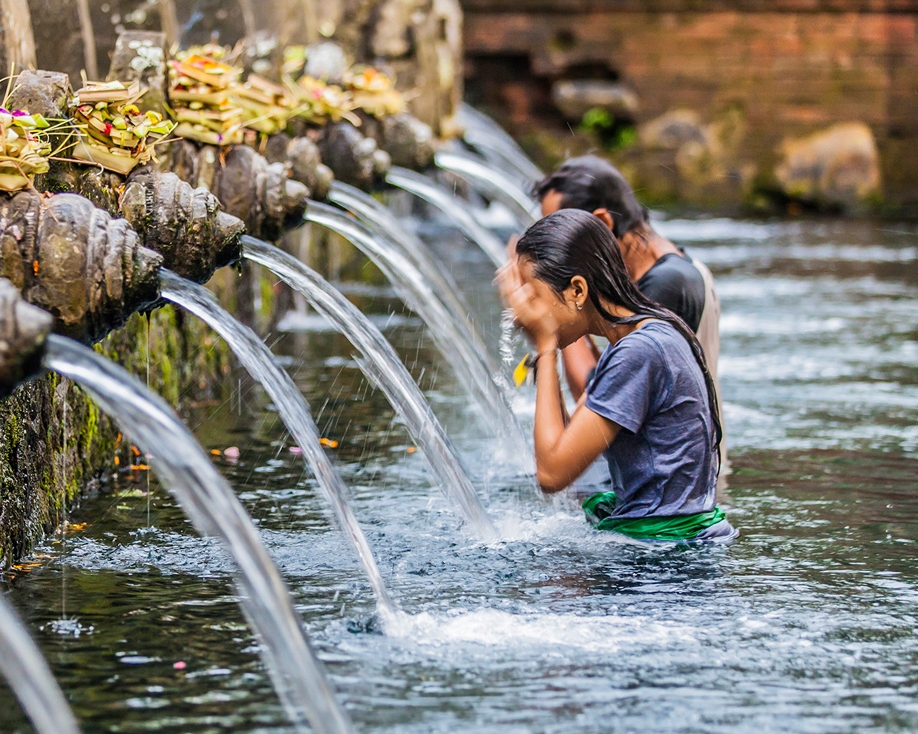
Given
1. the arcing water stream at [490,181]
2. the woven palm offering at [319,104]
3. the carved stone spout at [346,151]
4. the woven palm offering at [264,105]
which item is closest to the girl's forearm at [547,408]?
the woven palm offering at [264,105]

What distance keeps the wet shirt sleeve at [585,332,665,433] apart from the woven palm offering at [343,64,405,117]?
4356mm

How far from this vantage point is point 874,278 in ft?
37.0

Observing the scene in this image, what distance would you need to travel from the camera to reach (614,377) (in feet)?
12.3

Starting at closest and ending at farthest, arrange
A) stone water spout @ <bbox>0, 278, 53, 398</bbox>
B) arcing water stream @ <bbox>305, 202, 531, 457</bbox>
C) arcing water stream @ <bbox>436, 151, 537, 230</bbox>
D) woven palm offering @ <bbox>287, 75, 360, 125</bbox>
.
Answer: stone water spout @ <bbox>0, 278, 53, 398</bbox>
arcing water stream @ <bbox>305, 202, 531, 457</bbox>
woven palm offering @ <bbox>287, 75, 360, 125</bbox>
arcing water stream @ <bbox>436, 151, 537, 230</bbox>

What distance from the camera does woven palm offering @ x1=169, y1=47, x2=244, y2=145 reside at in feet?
17.9

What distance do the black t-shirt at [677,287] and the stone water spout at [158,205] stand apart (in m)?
1.31

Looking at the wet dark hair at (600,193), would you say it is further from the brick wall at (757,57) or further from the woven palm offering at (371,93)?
the brick wall at (757,57)

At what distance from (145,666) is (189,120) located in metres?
2.72

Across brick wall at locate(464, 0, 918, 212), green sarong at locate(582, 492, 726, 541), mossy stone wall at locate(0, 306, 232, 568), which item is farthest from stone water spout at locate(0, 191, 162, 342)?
brick wall at locate(464, 0, 918, 212)

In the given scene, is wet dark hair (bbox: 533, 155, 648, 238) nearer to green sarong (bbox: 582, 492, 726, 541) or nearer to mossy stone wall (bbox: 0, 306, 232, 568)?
green sarong (bbox: 582, 492, 726, 541)

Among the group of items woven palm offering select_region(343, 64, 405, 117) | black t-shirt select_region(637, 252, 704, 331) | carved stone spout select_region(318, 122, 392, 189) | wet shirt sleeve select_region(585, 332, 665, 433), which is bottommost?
wet shirt sleeve select_region(585, 332, 665, 433)

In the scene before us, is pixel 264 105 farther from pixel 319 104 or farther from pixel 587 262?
pixel 587 262

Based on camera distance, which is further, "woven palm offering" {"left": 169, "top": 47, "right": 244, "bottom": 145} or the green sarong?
"woven palm offering" {"left": 169, "top": 47, "right": 244, "bottom": 145}

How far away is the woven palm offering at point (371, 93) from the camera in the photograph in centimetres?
797
